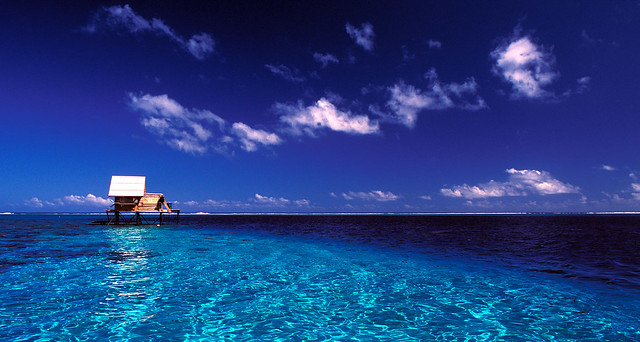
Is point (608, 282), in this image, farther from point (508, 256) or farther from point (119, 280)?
point (119, 280)

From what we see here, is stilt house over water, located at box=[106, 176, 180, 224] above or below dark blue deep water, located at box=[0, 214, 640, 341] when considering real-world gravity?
above

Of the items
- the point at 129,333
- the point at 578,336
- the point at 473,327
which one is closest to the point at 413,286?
the point at 473,327

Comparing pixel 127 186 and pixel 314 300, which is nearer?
pixel 314 300

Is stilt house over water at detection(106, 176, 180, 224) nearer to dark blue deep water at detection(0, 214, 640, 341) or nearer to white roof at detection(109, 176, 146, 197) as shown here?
white roof at detection(109, 176, 146, 197)

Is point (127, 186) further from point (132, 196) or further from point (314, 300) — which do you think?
point (314, 300)

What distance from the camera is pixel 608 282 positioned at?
14719 millimetres

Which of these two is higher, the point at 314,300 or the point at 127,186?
the point at 127,186

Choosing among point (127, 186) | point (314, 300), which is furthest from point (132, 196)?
point (314, 300)

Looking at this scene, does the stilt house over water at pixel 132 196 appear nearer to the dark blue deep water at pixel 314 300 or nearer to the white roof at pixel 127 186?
the white roof at pixel 127 186

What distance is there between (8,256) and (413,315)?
25.7m

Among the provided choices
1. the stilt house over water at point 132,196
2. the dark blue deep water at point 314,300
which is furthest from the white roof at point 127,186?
the dark blue deep water at point 314,300

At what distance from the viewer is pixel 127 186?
54.5 metres

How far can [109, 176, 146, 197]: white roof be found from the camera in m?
53.6

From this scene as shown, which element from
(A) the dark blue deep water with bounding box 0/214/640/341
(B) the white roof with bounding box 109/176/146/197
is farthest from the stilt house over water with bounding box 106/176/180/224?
(A) the dark blue deep water with bounding box 0/214/640/341
